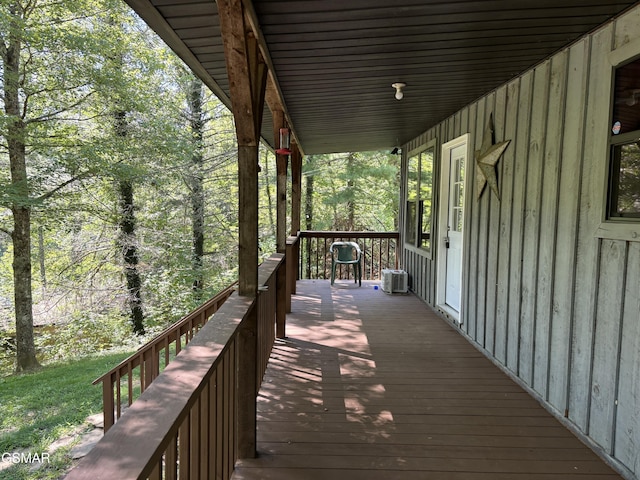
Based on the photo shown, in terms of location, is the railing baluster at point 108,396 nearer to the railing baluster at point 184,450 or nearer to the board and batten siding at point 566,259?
the railing baluster at point 184,450

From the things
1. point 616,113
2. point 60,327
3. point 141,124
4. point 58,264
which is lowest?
point 60,327

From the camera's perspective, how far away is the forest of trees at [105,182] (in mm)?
7375

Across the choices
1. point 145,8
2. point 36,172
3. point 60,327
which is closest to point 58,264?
point 60,327

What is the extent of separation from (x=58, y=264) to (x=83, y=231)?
175 centimetres

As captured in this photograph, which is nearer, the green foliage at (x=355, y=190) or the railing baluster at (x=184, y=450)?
the railing baluster at (x=184, y=450)

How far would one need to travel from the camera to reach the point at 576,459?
2.05 m

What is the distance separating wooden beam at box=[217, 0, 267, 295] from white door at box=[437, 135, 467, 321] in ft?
9.03

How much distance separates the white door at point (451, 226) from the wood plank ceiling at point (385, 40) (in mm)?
968

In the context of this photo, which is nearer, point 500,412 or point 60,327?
point 500,412

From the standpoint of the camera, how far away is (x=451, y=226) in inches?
183

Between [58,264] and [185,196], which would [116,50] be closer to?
[185,196]

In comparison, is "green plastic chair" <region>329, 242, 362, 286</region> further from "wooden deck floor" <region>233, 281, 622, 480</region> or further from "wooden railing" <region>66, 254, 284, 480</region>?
"wooden railing" <region>66, 254, 284, 480</region>

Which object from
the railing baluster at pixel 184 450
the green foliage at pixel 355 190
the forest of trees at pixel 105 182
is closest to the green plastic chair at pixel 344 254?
the forest of trees at pixel 105 182

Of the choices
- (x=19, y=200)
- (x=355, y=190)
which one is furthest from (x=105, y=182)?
(x=355, y=190)
